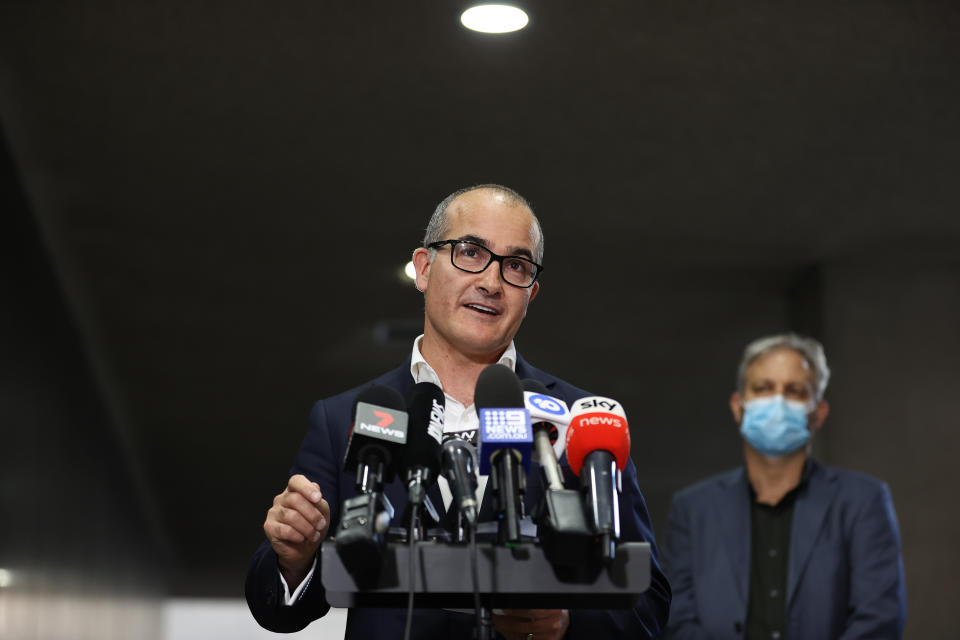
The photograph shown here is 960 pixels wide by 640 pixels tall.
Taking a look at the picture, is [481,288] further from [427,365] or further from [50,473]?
[50,473]

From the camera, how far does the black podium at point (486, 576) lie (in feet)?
4.69

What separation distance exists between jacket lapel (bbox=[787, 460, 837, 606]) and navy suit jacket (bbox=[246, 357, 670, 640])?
185 cm

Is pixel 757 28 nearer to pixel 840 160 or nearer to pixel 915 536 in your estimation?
pixel 840 160

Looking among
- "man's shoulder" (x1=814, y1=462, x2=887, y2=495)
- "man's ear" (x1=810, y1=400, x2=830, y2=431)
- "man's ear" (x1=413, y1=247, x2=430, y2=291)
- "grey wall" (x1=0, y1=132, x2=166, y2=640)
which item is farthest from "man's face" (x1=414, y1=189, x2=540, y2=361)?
"grey wall" (x1=0, y1=132, x2=166, y2=640)

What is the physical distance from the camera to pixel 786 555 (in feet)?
12.4

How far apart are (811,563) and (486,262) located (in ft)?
6.75

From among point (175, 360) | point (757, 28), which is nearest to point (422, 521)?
point (757, 28)

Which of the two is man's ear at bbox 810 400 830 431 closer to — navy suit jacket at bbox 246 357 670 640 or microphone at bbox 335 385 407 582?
navy suit jacket at bbox 246 357 670 640

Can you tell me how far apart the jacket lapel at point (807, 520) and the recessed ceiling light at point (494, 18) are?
188 cm

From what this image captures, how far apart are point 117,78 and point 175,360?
15.5 feet

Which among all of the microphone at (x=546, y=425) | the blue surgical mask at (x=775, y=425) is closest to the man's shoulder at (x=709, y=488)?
the blue surgical mask at (x=775, y=425)

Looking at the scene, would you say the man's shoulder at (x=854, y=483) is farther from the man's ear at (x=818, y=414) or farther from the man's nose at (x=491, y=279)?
the man's nose at (x=491, y=279)

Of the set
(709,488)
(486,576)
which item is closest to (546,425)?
(486,576)

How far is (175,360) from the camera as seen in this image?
8953 mm
